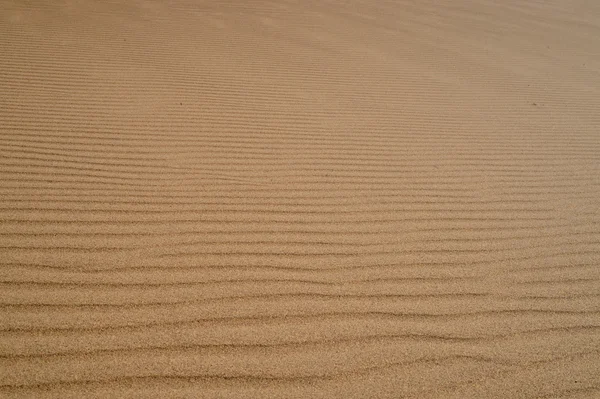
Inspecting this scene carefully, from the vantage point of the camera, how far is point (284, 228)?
300cm

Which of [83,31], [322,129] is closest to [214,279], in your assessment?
[322,129]

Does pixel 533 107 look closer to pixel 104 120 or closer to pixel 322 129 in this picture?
pixel 322 129

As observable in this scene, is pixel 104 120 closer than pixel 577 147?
Yes

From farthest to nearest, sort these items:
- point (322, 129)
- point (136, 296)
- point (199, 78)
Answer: point (199, 78)
point (322, 129)
point (136, 296)

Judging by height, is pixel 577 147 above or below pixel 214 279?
above

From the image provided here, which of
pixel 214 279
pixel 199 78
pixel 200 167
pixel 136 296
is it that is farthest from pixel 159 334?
pixel 199 78

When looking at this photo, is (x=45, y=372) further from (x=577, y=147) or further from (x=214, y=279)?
(x=577, y=147)

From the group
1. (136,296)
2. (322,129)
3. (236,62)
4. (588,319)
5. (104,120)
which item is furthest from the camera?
(236,62)

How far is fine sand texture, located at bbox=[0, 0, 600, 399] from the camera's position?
2.04m

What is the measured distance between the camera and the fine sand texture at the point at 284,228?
204 cm

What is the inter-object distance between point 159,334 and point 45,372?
47 centimetres

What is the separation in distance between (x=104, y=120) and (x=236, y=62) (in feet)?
8.74

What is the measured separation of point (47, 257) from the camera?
8.20 feet

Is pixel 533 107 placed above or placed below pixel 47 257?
above
